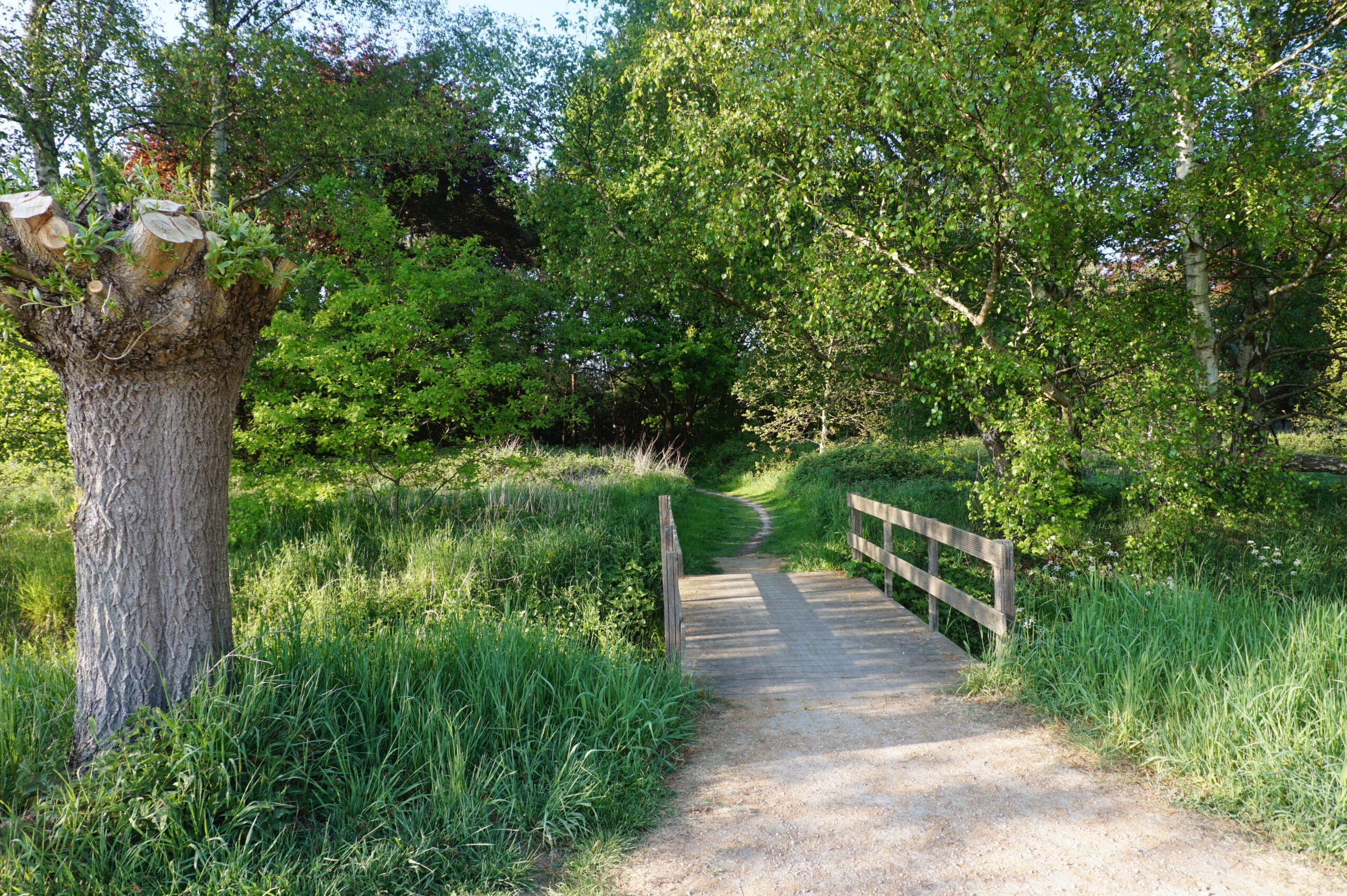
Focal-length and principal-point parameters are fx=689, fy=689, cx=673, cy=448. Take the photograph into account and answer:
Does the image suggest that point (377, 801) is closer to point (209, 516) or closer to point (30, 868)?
point (30, 868)

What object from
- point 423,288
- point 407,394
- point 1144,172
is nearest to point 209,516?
point 407,394

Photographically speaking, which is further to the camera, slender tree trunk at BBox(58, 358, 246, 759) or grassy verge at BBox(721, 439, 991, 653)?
grassy verge at BBox(721, 439, 991, 653)

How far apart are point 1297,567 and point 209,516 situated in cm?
920

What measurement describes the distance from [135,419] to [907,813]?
158 inches

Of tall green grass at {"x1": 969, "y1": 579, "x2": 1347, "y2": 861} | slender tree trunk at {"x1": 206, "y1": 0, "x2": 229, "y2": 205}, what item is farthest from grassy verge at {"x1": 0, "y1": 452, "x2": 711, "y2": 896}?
slender tree trunk at {"x1": 206, "y1": 0, "x2": 229, "y2": 205}

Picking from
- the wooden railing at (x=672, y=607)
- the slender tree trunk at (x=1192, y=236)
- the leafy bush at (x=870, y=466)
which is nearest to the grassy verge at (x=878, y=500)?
the leafy bush at (x=870, y=466)

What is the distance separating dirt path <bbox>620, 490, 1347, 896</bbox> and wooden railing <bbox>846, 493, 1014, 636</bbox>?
570 mm

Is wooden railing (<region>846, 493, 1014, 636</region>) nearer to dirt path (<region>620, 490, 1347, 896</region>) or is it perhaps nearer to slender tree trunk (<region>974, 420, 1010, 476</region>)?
dirt path (<region>620, 490, 1347, 896</region>)

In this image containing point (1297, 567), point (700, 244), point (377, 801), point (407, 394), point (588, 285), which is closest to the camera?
point (377, 801)

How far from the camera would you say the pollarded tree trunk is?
119 inches

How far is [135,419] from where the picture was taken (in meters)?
3.21

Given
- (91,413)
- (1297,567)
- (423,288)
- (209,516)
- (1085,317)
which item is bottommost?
(1297,567)

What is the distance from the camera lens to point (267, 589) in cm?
617

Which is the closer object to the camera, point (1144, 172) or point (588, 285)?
point (1144, 172)
